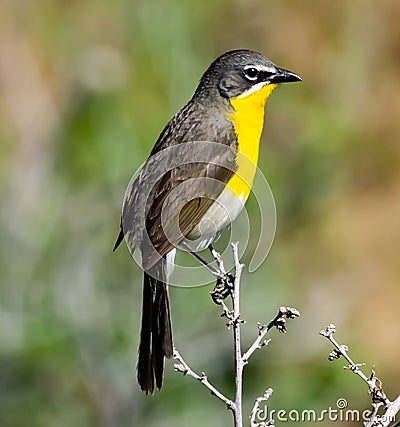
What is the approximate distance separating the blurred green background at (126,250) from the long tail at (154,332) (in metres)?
1.00

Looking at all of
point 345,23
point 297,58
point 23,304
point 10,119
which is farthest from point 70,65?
point 297,58

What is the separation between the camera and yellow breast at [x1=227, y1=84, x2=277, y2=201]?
4042 mm

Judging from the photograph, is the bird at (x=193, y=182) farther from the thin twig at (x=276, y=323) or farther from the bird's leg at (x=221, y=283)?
the thin twig at (x=276, y=323)

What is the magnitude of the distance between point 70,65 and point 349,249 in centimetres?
286

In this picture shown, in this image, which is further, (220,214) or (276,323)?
(220,214)

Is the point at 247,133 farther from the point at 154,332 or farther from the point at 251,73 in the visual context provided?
the point at 154,332

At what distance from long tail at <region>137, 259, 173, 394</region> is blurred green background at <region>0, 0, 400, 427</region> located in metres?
1.00

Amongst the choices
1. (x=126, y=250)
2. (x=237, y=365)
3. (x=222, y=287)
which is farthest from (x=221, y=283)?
(x=126, y=250)

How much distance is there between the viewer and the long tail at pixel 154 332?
12.1 ft

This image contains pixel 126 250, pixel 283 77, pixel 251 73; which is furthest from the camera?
pixel 126 250

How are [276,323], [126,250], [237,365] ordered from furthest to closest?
[126,250]
[276,323]
[237,365]

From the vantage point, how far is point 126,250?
4992mm

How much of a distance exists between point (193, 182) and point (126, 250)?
112 centimetres

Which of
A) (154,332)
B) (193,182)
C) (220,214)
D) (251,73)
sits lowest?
(154,332)
